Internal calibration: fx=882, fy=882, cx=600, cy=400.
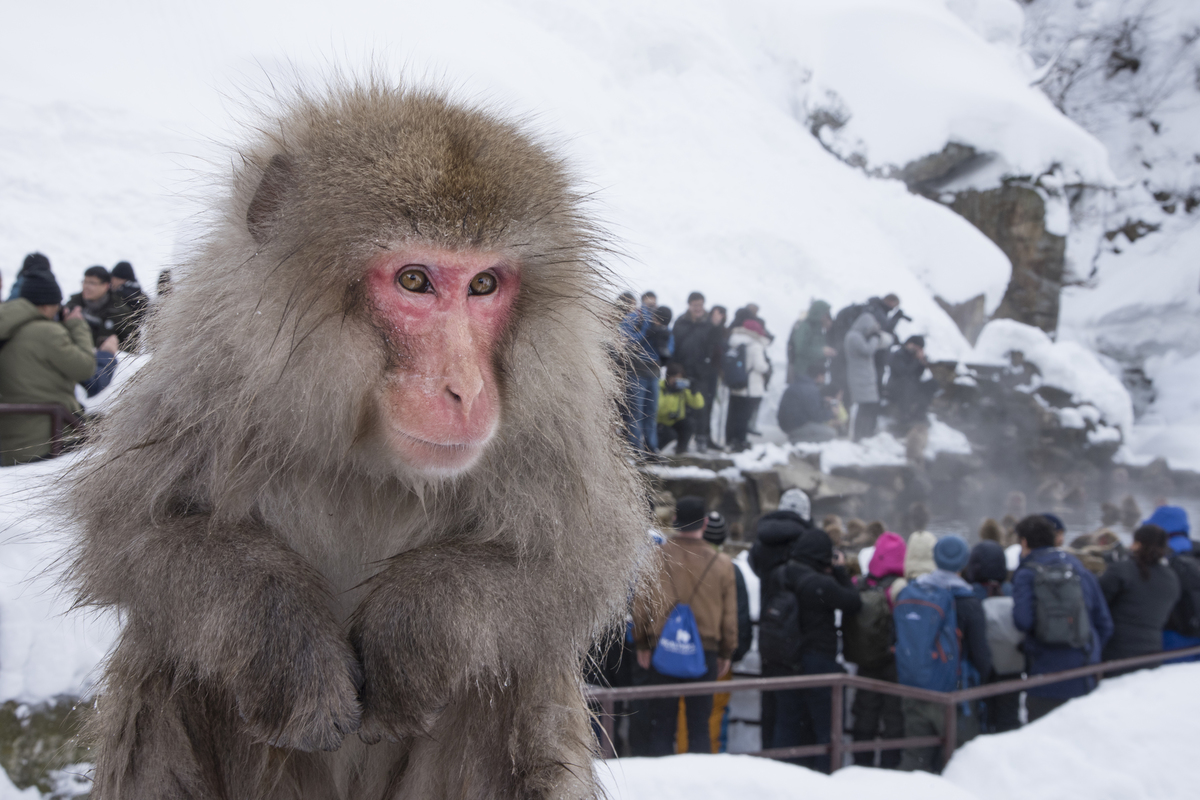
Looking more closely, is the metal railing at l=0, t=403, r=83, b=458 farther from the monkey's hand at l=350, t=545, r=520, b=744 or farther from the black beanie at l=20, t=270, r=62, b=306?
the monkey's hand at l=350, t=545, r=520, b=744

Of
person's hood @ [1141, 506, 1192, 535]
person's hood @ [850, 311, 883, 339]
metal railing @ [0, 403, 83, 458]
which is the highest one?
person's hood @ [850, 311, 883, 339]

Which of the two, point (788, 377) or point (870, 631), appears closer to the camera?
point (870, 631)

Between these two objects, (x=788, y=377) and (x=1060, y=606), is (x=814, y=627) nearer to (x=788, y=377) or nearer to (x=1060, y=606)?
(x=1060, y=606)

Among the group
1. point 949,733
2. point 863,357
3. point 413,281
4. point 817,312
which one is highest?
point 817,312

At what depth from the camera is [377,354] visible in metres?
1.24

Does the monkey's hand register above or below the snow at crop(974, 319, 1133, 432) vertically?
below

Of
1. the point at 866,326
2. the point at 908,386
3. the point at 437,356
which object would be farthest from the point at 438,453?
the point at 908,386

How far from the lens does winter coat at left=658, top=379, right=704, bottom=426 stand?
24.5ft

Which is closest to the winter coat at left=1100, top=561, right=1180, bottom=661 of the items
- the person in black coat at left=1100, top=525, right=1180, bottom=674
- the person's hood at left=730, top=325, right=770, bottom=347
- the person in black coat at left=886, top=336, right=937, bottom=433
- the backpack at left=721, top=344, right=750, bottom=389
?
the person in black coat at left=1100, top=525, right=1180, bottom=674

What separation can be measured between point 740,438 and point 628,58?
35.7ft

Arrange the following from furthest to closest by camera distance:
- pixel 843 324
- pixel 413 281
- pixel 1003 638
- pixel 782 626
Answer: pixel 843 324 < pixel 1003 638 < pixel 782 626 < pixel 413 281

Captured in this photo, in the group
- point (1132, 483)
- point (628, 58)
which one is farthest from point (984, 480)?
point (628, 58)

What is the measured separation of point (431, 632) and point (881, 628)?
3594 millimetres

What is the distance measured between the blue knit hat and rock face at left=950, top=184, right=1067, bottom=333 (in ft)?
45.7
